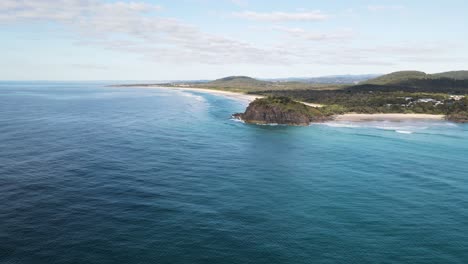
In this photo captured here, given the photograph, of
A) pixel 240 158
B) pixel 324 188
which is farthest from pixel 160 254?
pixel 240 158

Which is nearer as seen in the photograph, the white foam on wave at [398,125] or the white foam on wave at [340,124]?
the white foam on wave at [398,125]

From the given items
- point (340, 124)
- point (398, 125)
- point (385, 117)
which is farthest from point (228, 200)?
point (385, 117)

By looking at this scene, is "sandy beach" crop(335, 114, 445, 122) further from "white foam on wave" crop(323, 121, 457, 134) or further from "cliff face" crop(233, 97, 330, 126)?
"cliff face" crop(233, 97, 330, 126)

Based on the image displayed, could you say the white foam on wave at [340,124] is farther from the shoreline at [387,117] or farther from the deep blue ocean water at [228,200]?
the deep blue ocean water at [228,200]

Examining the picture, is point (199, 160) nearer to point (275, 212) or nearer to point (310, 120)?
point (275, 212)

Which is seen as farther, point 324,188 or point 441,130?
point 441,130

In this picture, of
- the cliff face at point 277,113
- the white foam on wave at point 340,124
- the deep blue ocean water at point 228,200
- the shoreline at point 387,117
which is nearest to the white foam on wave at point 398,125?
the white foam on wave at point 340,124

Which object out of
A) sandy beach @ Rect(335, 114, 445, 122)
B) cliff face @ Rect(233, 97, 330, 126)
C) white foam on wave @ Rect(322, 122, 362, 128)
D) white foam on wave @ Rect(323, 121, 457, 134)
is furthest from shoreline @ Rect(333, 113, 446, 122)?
cliff face @ Rect(233, 97, 330, 126)
